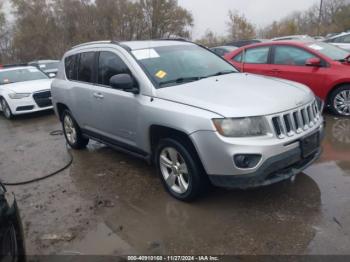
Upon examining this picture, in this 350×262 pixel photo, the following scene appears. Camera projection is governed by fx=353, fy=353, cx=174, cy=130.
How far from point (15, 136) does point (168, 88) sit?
544cm

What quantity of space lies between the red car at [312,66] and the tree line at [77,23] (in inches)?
1040

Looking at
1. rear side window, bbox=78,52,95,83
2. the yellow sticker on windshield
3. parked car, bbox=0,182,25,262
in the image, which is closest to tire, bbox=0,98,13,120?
rear side window, bbox=78,52,95,83

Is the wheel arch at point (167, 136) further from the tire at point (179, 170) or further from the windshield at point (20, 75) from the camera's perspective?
the windshield at point (20, 75)

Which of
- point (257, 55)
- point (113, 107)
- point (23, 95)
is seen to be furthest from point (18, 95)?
point (257, 55)

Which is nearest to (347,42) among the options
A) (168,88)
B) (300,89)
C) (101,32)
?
(300,89)

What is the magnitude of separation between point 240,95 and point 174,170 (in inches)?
44.2

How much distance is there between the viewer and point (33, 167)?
18.8ft

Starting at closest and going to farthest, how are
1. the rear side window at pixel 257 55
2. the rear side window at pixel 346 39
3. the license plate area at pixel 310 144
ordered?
the license plate area at pixel 310 144
the rear side window at pixel 257 55
the rear side window at pixel 346 39

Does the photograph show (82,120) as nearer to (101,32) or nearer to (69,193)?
(69,193)

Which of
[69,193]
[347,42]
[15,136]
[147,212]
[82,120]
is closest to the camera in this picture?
[147,212]

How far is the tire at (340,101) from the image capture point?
6.70 metres

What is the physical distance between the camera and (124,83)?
414cm

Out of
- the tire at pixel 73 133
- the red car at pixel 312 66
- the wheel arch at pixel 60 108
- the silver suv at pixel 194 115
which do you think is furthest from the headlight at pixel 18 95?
the red car at pixel 312 66

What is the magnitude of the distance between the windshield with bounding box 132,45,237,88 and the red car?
2458mm
